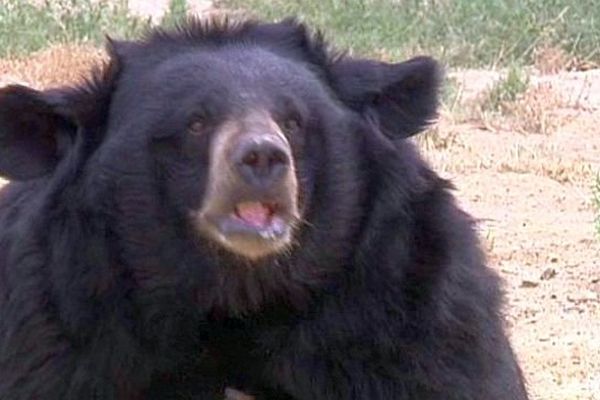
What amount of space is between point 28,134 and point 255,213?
551mm

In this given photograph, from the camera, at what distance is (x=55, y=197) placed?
4348 mm

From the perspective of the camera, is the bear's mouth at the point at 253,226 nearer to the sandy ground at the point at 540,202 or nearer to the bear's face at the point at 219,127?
the bear's face at the point at 219,127

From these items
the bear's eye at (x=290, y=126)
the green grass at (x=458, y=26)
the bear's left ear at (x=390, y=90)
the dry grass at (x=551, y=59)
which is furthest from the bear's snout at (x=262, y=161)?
the dry grass at (x=551, y=59)

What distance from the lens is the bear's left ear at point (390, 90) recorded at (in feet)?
14.7

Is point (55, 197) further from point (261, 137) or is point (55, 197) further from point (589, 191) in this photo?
point (589, 191)

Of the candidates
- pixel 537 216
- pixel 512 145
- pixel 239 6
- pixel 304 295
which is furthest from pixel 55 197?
pixel 239 6

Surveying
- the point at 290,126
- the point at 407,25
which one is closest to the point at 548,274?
the point at 290,126

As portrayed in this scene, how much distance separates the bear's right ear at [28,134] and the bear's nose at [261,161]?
18.6 inches

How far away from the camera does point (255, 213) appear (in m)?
4.25

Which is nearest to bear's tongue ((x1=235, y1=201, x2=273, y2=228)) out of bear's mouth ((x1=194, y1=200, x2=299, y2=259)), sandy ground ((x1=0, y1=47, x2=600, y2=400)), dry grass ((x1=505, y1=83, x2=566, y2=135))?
bear's mouth ((x1=194, y1=200, x2=299, y2=259))

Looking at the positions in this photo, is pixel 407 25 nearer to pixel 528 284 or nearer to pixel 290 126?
pixel 528 284

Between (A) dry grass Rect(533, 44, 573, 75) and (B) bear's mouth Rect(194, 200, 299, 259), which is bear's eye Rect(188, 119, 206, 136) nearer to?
(B) bear's mouth Rect(194, 200, 299, 259)

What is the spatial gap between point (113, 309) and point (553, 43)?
394 inches

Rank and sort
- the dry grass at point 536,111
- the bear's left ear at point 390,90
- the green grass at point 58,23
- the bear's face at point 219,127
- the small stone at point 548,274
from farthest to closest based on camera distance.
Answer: the green grass at point 58,23 < the dry grass at point 536,111 < the small stone at point 548,274 < the bear's left ear at point 390,90 < the bear's face at point 219,127
